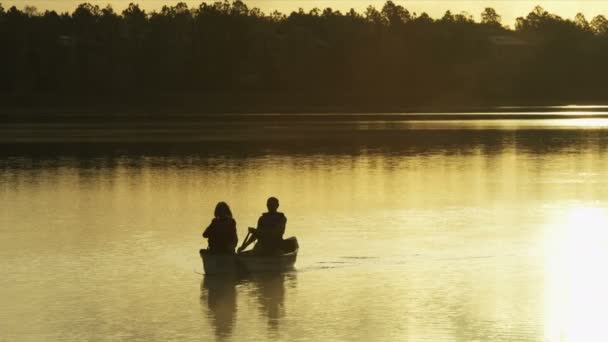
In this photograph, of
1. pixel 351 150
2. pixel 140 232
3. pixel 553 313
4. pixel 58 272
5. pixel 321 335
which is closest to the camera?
pixel 321 335

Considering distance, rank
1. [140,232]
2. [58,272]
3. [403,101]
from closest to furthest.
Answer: [58,272] → [140,232] → [403,101]

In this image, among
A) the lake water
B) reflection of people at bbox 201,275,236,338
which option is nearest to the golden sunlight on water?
the lake water

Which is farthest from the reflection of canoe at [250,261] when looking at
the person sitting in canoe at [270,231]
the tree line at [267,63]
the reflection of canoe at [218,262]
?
the tree line at [267,63]

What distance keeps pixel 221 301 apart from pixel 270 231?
2272 millimetres

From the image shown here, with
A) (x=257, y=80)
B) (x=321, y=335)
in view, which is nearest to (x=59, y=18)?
(x=257, y=80)

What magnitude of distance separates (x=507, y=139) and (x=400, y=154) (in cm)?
1346

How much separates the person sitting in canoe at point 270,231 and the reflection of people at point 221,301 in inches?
30.4

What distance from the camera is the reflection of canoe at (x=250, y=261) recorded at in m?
19.0

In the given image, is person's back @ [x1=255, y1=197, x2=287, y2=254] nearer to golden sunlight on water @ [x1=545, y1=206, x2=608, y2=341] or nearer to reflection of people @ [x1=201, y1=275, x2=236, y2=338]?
reflection of people @ [x1=201, y1=275, x2=236, y2=338]

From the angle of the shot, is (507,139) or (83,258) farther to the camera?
(507,139)

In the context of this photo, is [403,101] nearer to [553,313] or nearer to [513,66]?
[513,66]

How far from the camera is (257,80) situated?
14000 cm

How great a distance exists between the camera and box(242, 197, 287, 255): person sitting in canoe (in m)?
19.2

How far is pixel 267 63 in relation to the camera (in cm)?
14088
